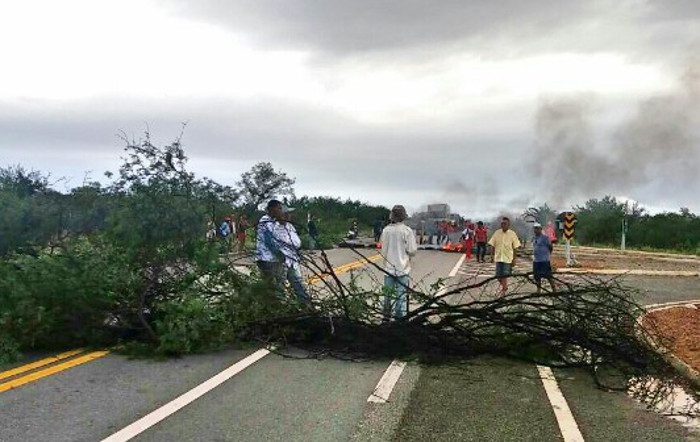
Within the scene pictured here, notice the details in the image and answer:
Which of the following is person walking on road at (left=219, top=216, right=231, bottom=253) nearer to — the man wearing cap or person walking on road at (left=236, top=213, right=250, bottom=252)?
person walking on road at (left=236, top=213, right=250, bottom=252)

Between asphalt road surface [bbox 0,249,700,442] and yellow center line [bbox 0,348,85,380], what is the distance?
0.15m

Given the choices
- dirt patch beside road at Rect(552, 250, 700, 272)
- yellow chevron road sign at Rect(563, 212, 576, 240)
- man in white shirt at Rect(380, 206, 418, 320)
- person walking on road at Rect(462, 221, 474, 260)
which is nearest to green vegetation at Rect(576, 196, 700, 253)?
dirt patch beside road at Rect(552, 250, 700, 272)

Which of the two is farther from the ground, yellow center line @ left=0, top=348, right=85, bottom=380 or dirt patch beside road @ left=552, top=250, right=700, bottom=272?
dirt patch beside road @ left=552, top=250, right=700, bottom=272

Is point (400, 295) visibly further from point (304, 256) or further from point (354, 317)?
point (304, 256)

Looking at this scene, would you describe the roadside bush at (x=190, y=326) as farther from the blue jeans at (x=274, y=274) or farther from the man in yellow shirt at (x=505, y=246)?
the man in yellow shirt at (x=505, y=246)

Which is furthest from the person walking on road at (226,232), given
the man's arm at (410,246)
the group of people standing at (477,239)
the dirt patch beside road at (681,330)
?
the group of people standing at (477,239)

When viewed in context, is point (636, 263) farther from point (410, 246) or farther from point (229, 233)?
point (229, 233)

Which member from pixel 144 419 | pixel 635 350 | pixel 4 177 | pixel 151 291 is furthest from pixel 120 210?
pixel 635 350

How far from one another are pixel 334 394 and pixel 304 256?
2717 mm

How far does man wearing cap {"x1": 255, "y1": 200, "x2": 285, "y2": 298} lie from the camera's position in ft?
29.0

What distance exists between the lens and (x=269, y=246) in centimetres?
895

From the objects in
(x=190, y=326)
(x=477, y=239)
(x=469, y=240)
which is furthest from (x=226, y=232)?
(x=469, y=240)

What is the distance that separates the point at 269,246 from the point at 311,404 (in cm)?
330

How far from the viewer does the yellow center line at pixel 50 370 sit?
630 centimetres
